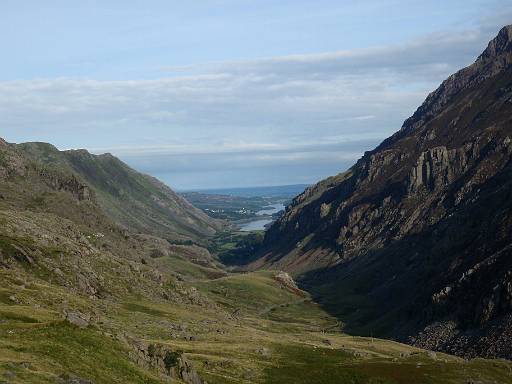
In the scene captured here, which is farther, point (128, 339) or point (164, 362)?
point (128, 339)

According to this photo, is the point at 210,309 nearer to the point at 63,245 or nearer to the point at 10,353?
the point at 63,245

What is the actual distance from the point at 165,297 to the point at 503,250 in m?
90.4

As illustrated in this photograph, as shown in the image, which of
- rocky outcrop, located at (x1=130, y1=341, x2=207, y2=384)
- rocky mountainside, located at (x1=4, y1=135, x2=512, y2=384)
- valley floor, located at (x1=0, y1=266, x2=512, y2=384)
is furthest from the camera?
rocky outcrop, located at (x1=130, y1=341, x2=207, y2=384)

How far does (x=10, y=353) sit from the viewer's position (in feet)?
134

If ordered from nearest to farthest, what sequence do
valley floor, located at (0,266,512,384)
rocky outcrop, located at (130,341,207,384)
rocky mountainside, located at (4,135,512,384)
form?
valley floor, located at (0,266,512,384)
rocky mountainside, located at (4,135,512,384)
rocky outcrop, located at (130,341,207,384)

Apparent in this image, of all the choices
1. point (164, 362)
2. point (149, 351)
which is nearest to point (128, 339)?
point (149, 351)

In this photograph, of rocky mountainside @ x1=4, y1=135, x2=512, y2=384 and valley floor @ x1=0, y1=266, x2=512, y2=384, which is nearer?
valley floor @ x1=0, y1=266, x2=512, y2=384


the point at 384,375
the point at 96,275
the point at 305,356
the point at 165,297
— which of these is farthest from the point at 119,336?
the point at 165,297

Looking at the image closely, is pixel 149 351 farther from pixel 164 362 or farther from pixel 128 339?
pixel 128 339

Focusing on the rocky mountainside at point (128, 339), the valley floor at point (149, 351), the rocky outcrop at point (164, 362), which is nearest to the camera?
the valley floor at point (149, 351)

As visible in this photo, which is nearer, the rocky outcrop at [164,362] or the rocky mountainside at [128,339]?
the rocky mountainside at [128,339]

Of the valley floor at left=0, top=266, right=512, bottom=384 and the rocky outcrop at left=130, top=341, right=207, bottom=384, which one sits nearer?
the valley floor at left=0, top=266, right=512, bottom=384

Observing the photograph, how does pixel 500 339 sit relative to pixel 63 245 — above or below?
below

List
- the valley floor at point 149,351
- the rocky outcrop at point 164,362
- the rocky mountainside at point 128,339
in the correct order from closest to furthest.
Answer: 1. the valley floor at point 149,351
2. the rocky mountainside at point 128,339
3. the rocky outcrop at point 164,362
